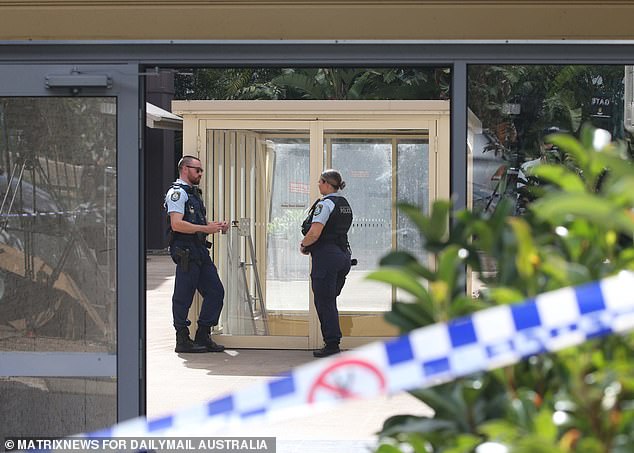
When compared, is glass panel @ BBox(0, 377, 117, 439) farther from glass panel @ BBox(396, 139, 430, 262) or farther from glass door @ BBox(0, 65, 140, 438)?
glass panel @ BBox(396, 139, 430, 262)

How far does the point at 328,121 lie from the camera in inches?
388

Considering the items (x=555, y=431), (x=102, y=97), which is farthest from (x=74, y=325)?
(x=555, y=431)

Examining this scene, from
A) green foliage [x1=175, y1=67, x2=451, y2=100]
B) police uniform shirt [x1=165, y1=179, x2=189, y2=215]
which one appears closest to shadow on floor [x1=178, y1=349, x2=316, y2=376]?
police uniform shirt [x1=165, y1=179, x2=189, y2=215]

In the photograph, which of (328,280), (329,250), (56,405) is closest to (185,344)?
(328,280)

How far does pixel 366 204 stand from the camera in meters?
10.1

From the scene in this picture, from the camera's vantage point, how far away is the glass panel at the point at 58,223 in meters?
5.00

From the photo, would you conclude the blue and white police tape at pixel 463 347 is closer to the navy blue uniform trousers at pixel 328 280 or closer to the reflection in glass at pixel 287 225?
Result: the navy blue uniform trousers at pixel 328 280

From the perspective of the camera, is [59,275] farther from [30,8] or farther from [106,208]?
[30,8]

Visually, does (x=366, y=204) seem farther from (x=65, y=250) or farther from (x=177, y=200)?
(x=65, y=250)

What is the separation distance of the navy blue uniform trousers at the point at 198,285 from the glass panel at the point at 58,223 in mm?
4583

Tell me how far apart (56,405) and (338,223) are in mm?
4580

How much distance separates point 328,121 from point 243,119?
760 mm

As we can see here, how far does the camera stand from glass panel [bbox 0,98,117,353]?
16.4ft

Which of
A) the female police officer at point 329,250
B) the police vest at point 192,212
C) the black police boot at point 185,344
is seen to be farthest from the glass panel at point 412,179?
the black police boot at point 185,344
